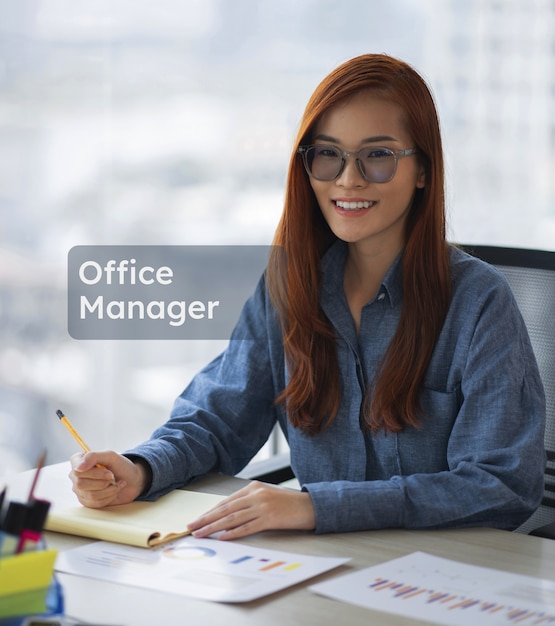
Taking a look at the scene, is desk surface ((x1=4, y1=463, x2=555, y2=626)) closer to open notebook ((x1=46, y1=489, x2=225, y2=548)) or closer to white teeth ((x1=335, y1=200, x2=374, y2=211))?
open notebook ((x1=46, y1=489, x2=225, y2=548))

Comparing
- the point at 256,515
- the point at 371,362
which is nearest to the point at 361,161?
the point at 371,362

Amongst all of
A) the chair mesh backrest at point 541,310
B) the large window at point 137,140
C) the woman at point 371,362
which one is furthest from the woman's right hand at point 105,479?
the large window at point 137,140

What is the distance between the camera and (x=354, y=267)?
5.97 feet

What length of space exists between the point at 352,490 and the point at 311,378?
1.09 ft

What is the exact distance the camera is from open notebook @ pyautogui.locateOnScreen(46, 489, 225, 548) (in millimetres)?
1308

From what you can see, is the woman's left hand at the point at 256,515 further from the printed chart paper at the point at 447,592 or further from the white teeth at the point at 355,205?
the white teeth at the point at 355,205

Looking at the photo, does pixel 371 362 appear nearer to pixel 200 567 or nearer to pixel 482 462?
pixel 482 462

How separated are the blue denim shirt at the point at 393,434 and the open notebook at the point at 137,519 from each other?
6 cm

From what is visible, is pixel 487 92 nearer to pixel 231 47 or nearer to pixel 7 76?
pixel 231 47

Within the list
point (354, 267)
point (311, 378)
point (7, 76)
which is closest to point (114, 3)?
point (7, 76)

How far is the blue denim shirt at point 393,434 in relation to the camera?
1.42 m

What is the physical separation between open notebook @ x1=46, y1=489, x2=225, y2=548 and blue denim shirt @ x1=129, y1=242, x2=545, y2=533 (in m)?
0.06

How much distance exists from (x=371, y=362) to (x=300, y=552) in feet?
1.63

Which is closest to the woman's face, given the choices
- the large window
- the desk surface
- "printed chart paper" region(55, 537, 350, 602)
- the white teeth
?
the white teeth
